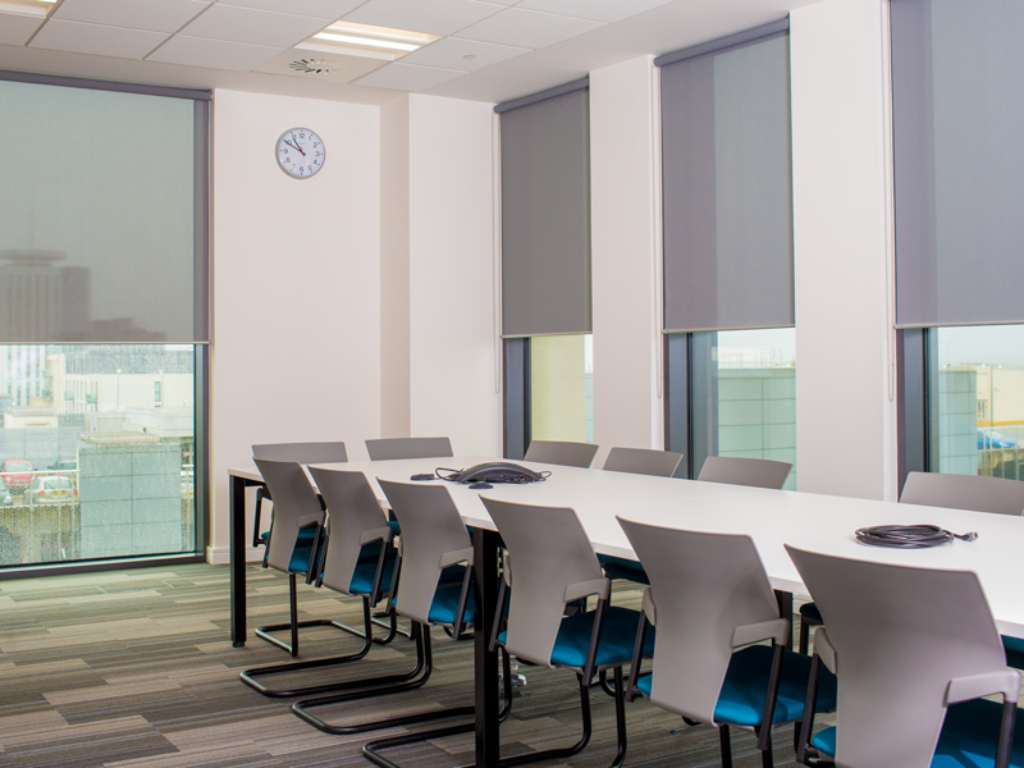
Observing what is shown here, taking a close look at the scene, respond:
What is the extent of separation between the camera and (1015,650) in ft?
10.4

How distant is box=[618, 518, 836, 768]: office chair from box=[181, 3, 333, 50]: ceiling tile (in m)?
3.99

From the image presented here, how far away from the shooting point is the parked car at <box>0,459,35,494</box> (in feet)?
24.0

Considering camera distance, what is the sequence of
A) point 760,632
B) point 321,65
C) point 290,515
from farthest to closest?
point 321,65
point 290,515
point 760,632

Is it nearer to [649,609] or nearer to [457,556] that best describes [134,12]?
[457,556]

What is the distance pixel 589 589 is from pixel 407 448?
329cm

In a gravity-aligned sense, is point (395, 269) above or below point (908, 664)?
above

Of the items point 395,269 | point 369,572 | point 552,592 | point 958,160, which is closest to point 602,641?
point 552,592

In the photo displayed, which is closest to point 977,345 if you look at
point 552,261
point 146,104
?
point 552,261

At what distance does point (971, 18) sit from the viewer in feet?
17.5

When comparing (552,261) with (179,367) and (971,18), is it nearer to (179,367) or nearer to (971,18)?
(179,367)

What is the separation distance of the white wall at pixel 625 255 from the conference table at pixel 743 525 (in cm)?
202

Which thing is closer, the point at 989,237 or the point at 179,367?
the point at 989,237

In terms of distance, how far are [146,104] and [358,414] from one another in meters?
2.60

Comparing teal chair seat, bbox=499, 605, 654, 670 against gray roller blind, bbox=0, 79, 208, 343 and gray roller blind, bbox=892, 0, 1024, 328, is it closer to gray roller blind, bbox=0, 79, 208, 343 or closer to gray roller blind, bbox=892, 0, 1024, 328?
gray roller blind, bbox=892, 0, 1024, 328
